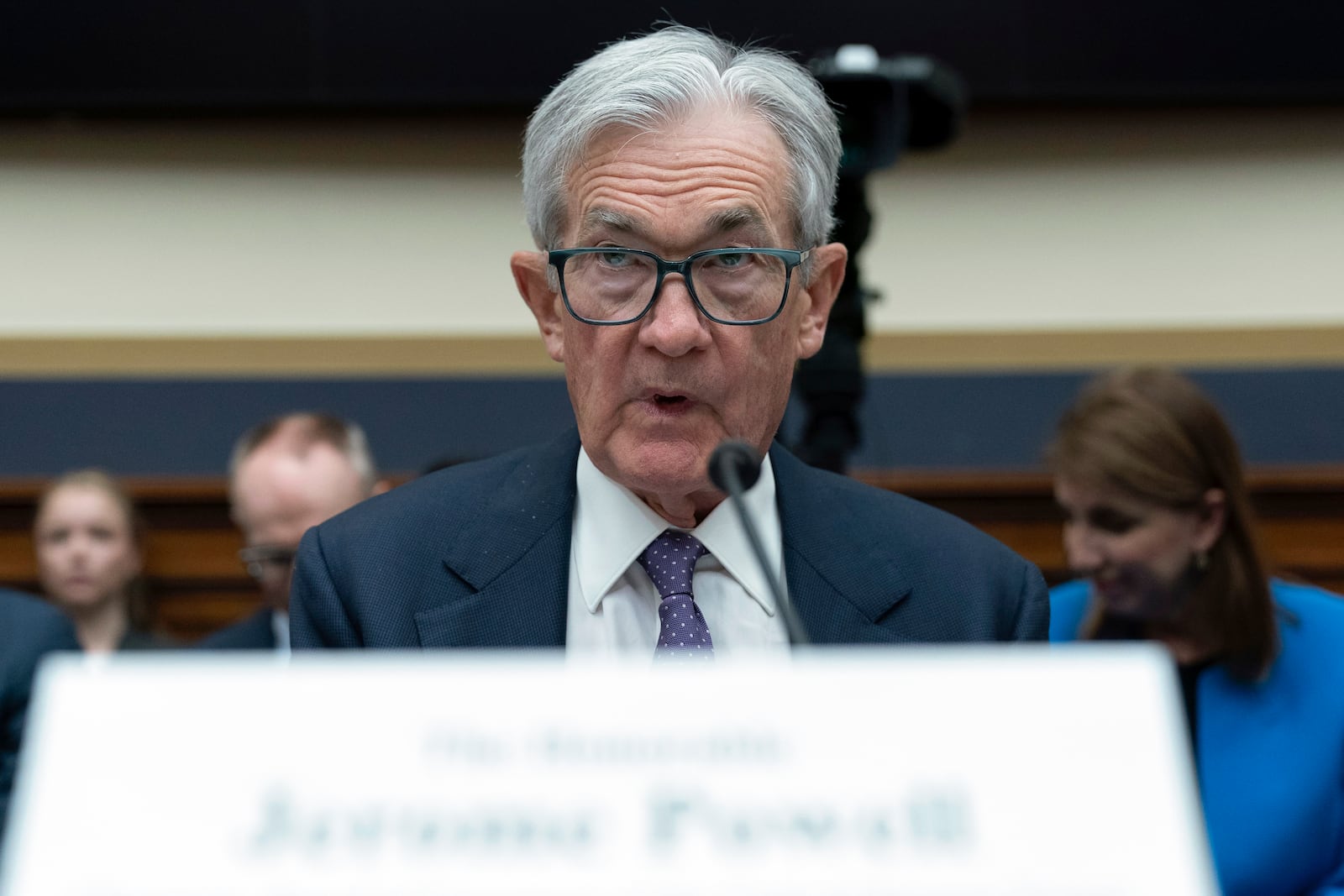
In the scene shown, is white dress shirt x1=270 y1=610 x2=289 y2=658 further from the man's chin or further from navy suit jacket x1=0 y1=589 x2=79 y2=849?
the man's chin

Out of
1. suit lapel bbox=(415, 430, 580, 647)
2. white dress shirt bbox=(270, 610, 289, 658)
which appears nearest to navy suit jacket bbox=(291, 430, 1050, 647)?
suit lapel bbox=(415, 430, 580, 647)

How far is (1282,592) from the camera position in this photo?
221 centimetres

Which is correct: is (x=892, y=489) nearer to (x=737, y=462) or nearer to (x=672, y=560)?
(x=672, y=560)

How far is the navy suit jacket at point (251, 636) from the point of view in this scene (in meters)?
2.92

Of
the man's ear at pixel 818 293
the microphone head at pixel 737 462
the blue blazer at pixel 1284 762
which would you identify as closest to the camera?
the microphone head at pixel 737 462

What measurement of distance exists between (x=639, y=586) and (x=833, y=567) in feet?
0.68

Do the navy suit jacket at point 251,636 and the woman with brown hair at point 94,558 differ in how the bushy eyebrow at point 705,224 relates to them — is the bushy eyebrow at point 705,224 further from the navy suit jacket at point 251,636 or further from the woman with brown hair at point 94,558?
the woman with brown hair at point 94,558

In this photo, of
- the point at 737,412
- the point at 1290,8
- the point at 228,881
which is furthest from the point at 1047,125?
the point at 228,881

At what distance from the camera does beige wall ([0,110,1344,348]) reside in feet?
12.8

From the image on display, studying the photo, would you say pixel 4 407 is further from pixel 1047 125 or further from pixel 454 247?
pixel 1047 125

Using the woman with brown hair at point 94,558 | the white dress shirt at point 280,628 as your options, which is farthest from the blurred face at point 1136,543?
the woman with brown hair at point 94,558

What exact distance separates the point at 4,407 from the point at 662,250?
3.28m

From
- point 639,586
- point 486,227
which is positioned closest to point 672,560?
point 639,586

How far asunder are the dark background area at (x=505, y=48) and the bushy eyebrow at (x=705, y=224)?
8.22 feet
